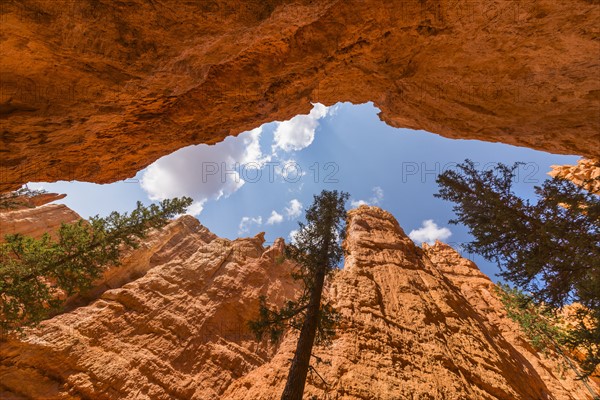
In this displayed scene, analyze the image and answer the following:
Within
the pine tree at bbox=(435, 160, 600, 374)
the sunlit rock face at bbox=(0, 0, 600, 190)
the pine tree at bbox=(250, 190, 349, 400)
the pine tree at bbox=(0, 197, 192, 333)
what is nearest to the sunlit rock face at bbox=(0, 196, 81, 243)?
the pine tree at bbox=(0, 197, 192, 333)

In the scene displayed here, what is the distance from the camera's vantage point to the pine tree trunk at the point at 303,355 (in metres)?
7.68

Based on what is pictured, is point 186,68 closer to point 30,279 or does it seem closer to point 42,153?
point 42,153

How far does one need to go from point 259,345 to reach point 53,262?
555 inches

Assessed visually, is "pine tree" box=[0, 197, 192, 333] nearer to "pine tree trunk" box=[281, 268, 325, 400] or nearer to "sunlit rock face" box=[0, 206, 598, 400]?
"sunlit rock face" box=[0, 206, 598, 400]

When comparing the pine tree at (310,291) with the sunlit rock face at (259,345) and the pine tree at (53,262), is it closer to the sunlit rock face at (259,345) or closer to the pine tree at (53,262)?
the sunlit rock face at (259,345)

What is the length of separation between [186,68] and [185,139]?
5734mm

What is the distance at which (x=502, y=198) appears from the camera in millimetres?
11219

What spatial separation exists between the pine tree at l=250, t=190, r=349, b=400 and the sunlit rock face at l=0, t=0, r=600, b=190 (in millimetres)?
5896

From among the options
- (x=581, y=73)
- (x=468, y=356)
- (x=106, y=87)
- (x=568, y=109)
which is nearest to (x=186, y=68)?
(x=106, y=87)

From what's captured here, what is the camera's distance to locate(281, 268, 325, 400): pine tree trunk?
7684mm

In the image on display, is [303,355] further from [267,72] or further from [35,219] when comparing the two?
[35,219]

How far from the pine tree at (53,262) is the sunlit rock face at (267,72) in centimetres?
407

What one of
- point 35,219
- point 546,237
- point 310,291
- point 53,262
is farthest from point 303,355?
Answer: point 35,219

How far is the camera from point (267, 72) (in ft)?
32.5
